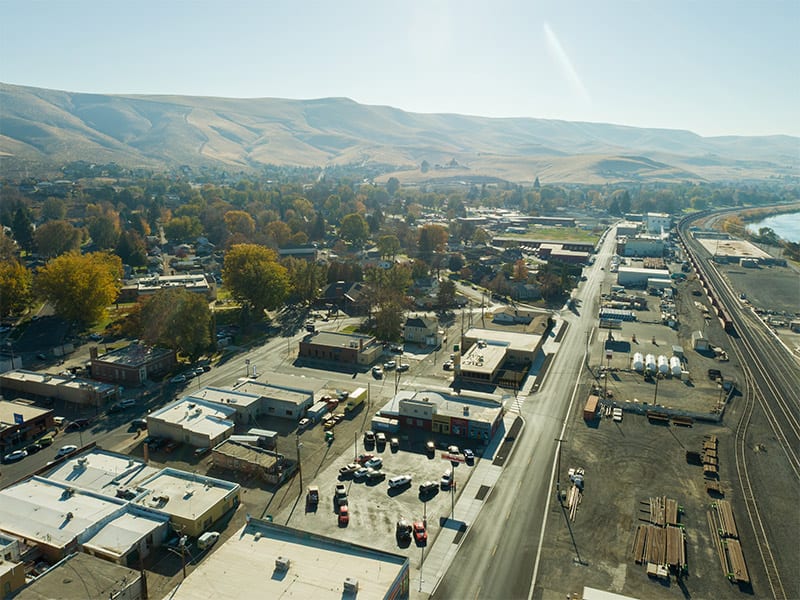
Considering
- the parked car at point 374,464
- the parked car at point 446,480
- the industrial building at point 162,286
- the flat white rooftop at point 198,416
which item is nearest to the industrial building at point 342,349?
the flat white rooftop at point 198,416

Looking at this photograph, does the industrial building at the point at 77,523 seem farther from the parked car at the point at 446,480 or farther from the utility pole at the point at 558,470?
the utility pole at the point at 558,470

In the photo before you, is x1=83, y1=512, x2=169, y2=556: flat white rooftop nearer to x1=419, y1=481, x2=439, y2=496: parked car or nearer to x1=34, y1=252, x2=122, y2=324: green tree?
x1=419, y1=481, x2=439, y2=496: parked car

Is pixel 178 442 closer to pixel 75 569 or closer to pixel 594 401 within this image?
pixel 75 569

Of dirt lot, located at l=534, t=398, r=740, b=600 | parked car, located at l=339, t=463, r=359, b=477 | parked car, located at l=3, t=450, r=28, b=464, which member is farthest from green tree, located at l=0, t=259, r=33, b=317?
dirt lot, located at l=534, t=398, r=740, b=600

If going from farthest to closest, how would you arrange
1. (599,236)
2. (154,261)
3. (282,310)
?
1. (599,236)
2. (154,261)
3. (282,310)

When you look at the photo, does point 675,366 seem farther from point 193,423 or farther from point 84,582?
point 84,582

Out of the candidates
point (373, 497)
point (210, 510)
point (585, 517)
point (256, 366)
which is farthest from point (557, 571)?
point (256, 366)
